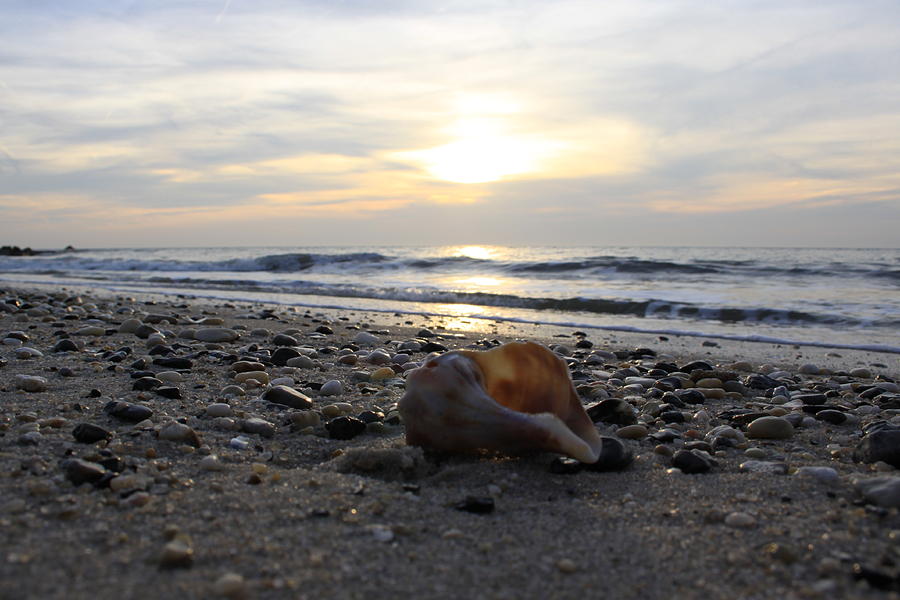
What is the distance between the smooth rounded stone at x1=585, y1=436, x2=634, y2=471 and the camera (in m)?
2.49

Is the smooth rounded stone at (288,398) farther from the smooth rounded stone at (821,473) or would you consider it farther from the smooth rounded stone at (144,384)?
the smooth rounded stone at (821,473)

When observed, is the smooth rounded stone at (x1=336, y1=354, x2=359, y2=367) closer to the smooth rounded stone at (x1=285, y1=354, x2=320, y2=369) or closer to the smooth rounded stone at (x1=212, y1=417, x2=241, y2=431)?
the smooth rounded stone at (x1=285, y1=354, x2=320, y2=369)

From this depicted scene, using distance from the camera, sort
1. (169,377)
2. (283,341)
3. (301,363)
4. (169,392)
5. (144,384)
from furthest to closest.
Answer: (283,341) → (301,363) → (169,377) → (144,384) → (169,392)

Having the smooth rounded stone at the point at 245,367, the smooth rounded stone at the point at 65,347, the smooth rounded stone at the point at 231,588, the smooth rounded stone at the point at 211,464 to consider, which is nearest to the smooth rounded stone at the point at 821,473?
the smooth rounded stone at the point at 231,588

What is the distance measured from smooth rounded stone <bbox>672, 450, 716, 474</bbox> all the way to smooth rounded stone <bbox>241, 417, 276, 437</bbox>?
1.71 meters

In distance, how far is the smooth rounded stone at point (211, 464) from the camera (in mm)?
2383

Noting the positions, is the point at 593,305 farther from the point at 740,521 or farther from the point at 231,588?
the point at 231,588

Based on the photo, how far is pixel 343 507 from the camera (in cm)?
205

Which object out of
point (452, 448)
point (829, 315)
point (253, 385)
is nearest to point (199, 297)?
point (253, 385)

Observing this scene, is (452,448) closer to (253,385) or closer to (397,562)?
(397,562)

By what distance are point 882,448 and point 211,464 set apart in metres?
2.53

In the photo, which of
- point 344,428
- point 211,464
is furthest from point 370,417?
point 211,464

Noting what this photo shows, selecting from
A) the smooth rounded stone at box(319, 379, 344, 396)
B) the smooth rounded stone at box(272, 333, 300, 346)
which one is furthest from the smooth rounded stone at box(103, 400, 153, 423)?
the smooth rounded stone at box(272, 333, 300, 346)

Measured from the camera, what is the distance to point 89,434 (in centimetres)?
260
